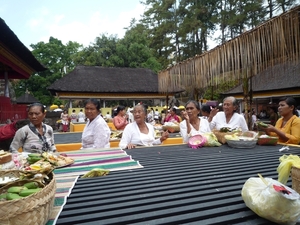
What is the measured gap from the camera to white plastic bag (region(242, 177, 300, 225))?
1.24 meters

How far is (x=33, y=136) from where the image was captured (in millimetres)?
3100

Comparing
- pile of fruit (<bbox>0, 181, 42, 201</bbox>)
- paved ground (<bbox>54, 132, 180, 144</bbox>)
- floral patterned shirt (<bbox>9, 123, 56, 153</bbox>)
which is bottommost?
paved ground (<bbox>54, 132, 180, 144</bbox>)

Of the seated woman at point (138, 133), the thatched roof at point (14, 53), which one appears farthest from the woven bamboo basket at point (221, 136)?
the thatched roof at point (14, 53)

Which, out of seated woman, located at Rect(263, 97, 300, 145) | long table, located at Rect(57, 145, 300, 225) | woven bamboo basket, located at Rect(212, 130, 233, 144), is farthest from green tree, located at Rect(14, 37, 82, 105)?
long table, located at Rect(57, 145, 300, 225)

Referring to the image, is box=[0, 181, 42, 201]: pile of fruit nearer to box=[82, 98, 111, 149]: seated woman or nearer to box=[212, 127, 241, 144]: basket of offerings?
box=[82, 98, 111, 149]: seated woman

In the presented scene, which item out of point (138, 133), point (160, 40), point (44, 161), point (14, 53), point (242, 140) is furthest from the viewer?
point (160, 40)

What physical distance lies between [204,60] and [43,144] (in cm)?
423

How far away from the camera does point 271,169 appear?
87.4 inches

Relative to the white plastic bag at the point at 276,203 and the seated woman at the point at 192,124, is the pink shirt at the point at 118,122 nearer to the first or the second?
the seated woman at the point at 192,124

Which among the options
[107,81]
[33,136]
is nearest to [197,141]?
[33,136]

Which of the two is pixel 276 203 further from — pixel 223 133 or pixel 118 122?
pixel 118 122

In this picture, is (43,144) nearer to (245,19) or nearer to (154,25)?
(245,19)

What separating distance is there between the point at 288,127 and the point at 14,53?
7.07 metres

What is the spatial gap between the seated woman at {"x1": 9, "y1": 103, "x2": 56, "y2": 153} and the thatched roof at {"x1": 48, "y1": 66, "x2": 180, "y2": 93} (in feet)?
54.9
